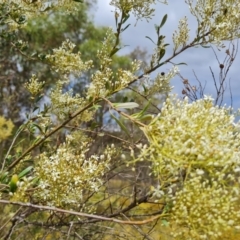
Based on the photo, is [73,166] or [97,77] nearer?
[73,166]

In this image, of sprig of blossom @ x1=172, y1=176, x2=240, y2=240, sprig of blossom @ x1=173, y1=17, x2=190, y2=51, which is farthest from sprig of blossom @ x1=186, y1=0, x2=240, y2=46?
sprig of blossom @ x1=172, y1=176, x2=240, y2=240

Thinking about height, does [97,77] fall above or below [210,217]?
above

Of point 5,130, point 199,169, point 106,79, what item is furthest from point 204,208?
point 5,130

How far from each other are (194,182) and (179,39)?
2.43 feet

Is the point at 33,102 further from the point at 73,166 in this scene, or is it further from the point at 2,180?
the point at 73,166

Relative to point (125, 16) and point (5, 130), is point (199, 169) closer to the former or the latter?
point (125, 16)

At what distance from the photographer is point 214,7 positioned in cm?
124

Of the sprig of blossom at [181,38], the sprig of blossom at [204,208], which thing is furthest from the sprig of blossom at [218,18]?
the sprig of blossom at [204,208]

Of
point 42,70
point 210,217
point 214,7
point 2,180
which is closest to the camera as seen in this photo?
point 210,217

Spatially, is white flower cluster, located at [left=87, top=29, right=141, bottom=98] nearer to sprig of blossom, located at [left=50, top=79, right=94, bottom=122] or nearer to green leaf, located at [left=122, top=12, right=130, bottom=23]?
green leaf, located at [left=122, top=12, right=130, bottom=23]

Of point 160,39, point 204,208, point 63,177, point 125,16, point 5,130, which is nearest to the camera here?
point 204,208

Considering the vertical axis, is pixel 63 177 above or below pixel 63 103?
below

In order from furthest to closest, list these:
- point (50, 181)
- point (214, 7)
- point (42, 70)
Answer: point (42, 70)
point (214, 7)
point (50, 181)

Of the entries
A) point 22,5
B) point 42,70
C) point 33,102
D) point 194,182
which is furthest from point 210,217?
point 42,70
